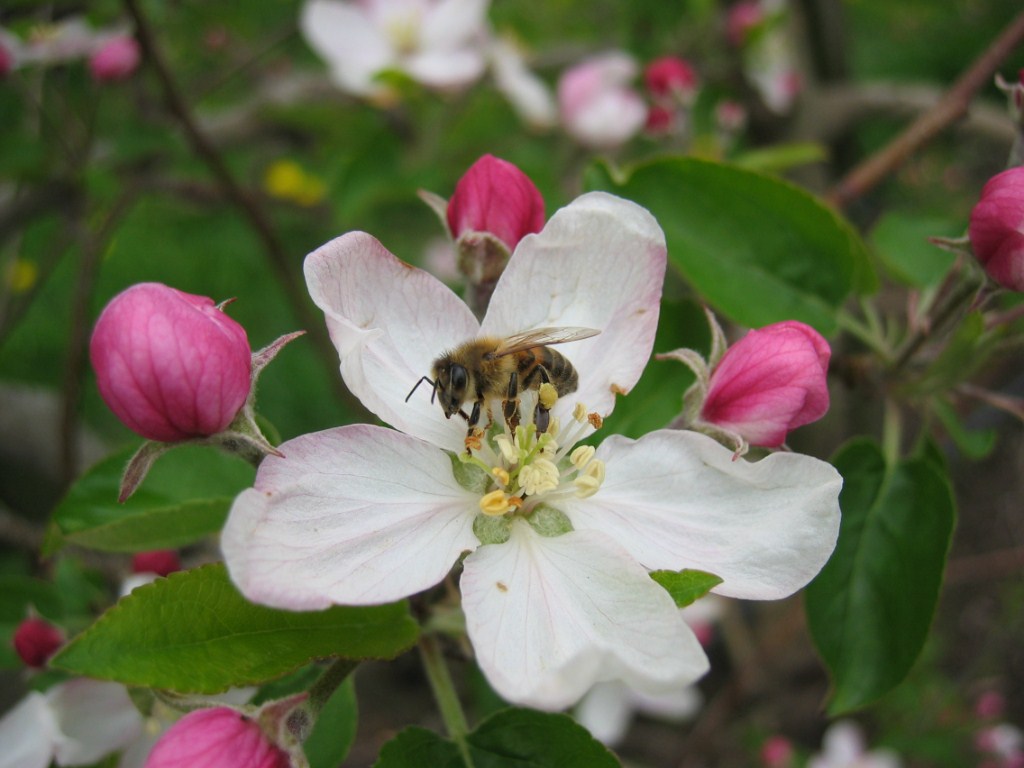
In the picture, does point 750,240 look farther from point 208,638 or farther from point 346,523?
point 208,638

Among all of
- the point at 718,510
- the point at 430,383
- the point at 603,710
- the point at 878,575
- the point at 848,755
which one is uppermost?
the point at 430,383

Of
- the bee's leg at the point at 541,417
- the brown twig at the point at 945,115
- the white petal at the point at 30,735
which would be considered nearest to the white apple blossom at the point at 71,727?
the white petal at the point at 30,735

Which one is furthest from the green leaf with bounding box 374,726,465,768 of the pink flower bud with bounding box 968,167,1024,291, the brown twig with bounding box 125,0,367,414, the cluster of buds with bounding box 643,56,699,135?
the cluster of buds with bounding box 643,56,699,135

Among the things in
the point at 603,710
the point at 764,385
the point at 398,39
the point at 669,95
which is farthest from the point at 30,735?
the point at 398,39

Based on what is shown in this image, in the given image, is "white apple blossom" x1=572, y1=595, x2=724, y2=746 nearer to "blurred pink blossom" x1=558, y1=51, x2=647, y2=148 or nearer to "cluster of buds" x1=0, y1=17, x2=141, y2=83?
"blurred pink blossom" x1=558, y1=51, x2=647, y2=148

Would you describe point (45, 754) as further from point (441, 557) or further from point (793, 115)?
point (793, 115)

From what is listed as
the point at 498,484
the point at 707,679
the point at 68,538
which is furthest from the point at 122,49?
the point at 707,679
